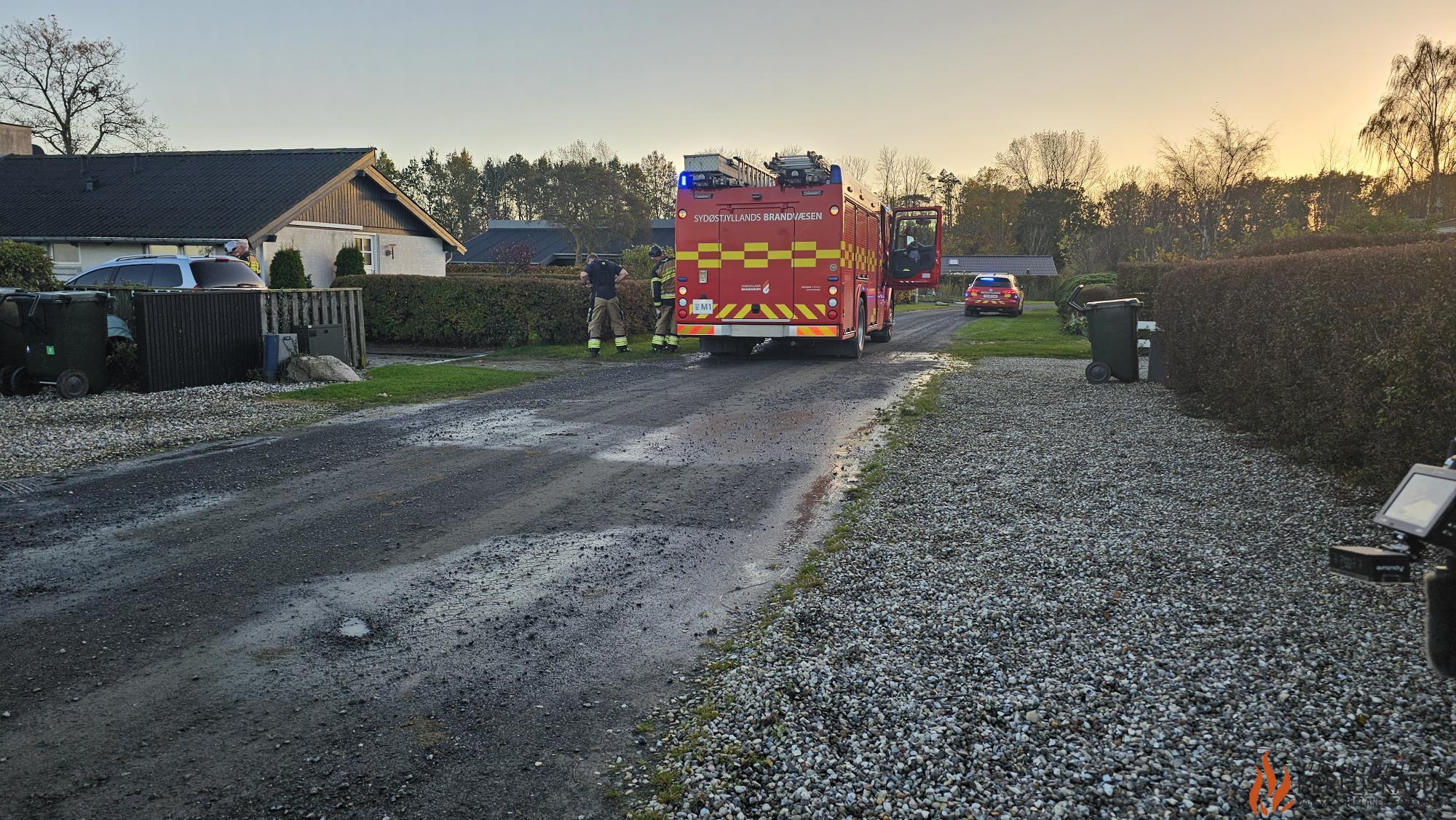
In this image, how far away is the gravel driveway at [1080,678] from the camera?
309 centimetres

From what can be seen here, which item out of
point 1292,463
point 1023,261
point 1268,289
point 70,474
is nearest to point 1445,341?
point 1292,463

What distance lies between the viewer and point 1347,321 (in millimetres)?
6848

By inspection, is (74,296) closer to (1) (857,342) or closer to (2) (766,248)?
(2) (766,248)

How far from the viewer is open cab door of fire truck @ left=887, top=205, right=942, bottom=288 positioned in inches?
866

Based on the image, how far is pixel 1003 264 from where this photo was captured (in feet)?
282

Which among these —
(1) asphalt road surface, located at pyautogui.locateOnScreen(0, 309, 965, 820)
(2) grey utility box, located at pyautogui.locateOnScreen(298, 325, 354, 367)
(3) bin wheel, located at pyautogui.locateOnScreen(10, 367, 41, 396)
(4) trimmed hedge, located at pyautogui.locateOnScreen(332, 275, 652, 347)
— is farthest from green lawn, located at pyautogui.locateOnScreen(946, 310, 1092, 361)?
(3) bin wheel, located at pyautogui.locateOnScreen(10, 367, 41, 396)

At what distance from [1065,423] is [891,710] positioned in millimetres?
7394

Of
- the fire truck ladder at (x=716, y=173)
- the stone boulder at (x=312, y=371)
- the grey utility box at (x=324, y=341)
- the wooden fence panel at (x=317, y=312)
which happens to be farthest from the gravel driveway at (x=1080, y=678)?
the fire truck ladder at (x=716, y=173)

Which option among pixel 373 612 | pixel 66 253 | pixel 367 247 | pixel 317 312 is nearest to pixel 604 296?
pixel 317 312

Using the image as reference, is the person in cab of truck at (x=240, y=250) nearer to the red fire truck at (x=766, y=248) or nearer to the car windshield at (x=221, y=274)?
the car windshield at (x=221, y=274)

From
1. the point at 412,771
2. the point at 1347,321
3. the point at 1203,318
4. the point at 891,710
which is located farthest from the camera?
the point at 1203,318

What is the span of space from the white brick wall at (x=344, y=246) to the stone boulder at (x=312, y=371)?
32.5ft

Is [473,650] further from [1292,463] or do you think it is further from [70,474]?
[1292,463]

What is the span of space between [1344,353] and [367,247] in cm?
2898
